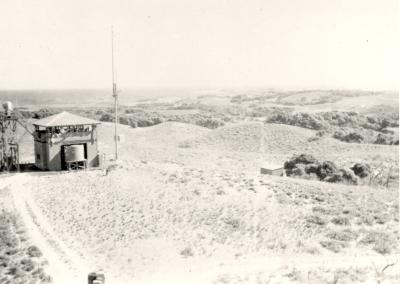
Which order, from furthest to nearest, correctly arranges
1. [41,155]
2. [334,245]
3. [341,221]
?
[41,155] < [341,221] < [334,245]

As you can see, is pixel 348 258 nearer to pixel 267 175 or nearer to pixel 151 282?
pixel 151 282

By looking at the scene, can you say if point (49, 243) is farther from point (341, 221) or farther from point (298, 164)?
point (298, 164)

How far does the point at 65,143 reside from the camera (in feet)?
81.2

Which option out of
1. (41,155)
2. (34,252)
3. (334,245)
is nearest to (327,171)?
(334,245)

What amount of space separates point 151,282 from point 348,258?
7.44 meters

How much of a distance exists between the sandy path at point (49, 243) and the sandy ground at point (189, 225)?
4cm

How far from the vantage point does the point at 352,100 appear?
7612 centimetres

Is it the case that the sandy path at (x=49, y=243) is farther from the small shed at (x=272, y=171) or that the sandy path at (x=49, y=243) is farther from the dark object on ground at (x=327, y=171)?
the dark object on ground at (x=327, y=171)

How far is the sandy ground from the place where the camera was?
15.0 metres

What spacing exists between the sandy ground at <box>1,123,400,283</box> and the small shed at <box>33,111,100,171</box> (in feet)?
3.35

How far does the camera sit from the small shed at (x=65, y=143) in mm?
24438

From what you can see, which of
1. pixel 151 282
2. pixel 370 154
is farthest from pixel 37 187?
pixel 370 154

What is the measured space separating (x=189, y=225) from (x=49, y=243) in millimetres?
5745

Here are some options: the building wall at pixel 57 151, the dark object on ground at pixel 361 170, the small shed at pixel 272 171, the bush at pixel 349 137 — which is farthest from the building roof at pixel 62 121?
the bush at pixel 349 137
